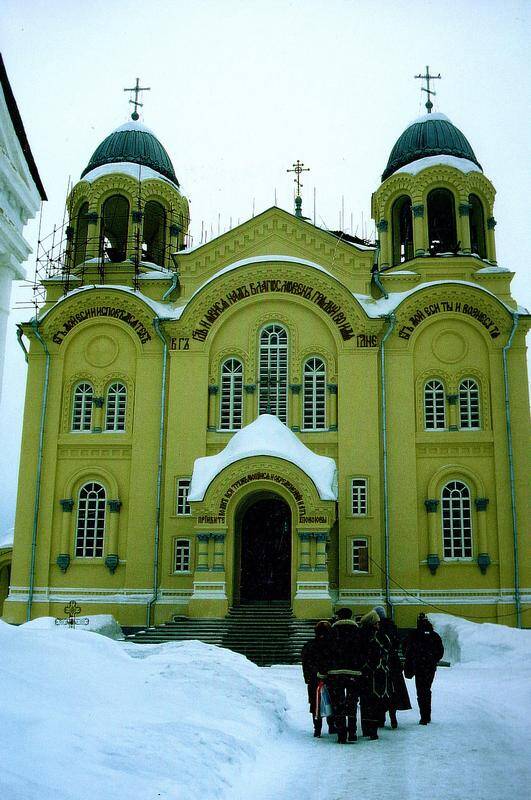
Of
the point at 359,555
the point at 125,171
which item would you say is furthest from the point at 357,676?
the point at 125,171

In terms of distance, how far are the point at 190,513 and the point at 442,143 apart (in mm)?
14861

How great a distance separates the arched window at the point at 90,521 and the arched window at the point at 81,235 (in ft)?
26.7

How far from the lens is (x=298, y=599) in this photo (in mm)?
21844

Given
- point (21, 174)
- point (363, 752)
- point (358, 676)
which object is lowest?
point (363, 752)

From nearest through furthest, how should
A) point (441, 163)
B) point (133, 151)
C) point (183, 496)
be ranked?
point (183, 496) < point (441, 163) < point (133, 151)

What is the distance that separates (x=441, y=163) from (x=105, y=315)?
11.7 metres

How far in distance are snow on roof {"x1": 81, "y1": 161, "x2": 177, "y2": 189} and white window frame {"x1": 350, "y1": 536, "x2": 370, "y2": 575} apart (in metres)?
13.9

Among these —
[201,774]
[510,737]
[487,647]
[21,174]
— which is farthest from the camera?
[487,647]

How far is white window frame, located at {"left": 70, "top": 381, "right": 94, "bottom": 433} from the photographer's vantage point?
87.1 feet

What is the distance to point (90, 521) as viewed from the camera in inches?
1019

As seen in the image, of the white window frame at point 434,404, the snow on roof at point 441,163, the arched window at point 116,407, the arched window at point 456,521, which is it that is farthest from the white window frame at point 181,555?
the snow on roof at point 441,163

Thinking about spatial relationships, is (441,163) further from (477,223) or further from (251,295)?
(251,295)

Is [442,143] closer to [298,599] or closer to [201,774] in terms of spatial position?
[298,599]

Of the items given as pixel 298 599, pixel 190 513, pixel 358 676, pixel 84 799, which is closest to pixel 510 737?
pixel 358 676
